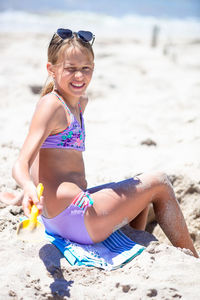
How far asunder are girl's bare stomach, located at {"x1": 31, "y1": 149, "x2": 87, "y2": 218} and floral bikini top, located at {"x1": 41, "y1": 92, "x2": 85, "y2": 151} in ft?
0.10

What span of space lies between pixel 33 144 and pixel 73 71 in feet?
1.81

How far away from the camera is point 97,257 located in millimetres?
1901

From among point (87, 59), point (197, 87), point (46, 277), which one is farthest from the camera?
point (197, 87)

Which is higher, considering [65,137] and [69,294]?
[65,137]

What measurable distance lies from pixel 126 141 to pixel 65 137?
6.62 feet

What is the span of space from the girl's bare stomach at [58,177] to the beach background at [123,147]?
25 centimetres

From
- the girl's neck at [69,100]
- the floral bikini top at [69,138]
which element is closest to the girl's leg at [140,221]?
the floral bikini top at [69,138]

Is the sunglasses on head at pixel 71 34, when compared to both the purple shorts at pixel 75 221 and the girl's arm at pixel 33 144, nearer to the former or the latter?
the girl's arm at pixel 33 144

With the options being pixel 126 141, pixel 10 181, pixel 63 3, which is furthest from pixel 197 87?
pixel 63 3

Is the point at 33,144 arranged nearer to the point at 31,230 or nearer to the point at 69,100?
the point at 31,230

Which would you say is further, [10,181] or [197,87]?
[197,87]

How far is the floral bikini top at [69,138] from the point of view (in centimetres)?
197

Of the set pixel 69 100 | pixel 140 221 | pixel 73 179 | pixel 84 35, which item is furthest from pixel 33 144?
pixel 140 221

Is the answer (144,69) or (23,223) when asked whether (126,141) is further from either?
(144,69)
